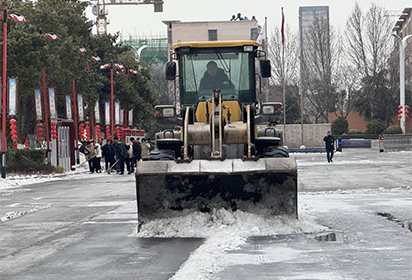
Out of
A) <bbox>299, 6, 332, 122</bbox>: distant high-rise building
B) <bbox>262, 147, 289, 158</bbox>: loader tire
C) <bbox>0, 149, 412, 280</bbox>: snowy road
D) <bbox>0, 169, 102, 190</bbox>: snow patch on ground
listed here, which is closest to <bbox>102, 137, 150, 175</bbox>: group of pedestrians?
<bbox>0, 169, 102, 190</bbox>: snow patch on ground

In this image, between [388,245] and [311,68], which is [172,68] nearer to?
[388,245]

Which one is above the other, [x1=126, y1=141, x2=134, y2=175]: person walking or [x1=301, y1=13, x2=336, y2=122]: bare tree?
[x1=301, y1=13, x2=336, y2=122]: bare tree

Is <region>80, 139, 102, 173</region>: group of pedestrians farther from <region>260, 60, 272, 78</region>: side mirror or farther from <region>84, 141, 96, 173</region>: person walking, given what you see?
<region>260, 60, 272, 78</region>: side mirror

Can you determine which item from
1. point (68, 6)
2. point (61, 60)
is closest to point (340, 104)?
point (68, 6)

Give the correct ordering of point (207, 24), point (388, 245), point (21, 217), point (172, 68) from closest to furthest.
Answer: point (388, 245)
point (172, 68)
point (21, 217)
point (207, 24)

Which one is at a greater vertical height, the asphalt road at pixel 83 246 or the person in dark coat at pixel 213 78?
the person in dark coat at pixel 213 78

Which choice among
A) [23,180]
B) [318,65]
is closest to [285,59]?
[318,65]

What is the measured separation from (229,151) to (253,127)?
0.79 meters

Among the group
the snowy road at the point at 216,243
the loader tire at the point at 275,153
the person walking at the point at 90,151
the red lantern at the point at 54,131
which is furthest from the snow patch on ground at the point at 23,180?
the loader tire at the point at 275,153

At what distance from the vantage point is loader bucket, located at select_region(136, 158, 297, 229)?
37.4 feet

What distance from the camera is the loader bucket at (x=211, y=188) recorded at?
37.4 ft

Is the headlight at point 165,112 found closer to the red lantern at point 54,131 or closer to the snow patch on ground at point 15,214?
the snow patch on ground at point 15,214

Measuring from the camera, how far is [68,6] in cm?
5747

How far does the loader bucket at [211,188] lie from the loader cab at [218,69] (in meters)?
2.84
